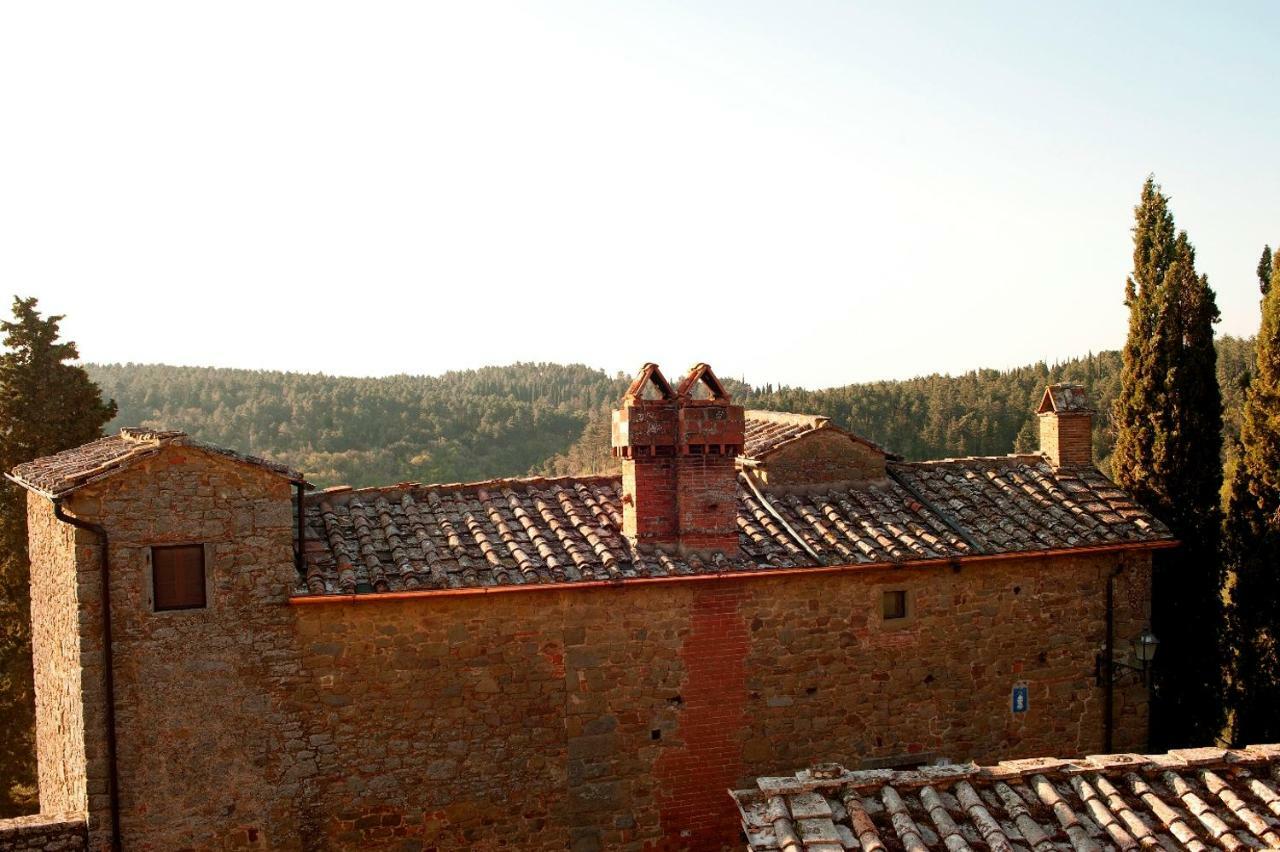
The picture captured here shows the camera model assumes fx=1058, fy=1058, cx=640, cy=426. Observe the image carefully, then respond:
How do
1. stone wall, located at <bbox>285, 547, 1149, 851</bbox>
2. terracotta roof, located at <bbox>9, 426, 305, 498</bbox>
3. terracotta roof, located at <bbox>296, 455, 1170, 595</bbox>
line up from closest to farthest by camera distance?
terracotta roof, located at <bbox>9, 426, 305, 498</bbox>
stone wall, located at <bbox>285, 547, 1149, 851</bbox>
terracotta roof, located at <bbox>296, 455, 1170, 595</bbox>

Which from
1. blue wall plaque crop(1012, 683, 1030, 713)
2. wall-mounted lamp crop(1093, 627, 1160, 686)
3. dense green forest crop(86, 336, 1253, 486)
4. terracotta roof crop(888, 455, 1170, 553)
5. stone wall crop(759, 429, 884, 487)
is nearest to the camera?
blue wall plaque crop(1012, 683, 1030, 713)

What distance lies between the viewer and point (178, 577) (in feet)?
32.8

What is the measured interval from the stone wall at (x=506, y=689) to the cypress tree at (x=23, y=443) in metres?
5.40

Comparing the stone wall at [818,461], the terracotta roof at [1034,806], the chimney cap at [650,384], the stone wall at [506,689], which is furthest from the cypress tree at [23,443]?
the terracotta roof at [1034,806]

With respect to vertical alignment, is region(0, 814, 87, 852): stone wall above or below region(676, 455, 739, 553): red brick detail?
below

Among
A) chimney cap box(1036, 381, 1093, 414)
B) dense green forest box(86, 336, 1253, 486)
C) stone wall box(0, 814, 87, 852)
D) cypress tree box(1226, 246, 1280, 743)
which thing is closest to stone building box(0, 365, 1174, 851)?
stone wall box(0, 814, 87, 852)

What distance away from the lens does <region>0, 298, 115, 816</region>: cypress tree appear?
1692cm

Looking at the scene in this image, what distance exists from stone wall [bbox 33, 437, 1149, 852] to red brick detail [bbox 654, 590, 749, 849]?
24 mm

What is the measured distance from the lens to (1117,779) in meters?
7.42

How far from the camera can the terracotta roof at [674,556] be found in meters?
10.8

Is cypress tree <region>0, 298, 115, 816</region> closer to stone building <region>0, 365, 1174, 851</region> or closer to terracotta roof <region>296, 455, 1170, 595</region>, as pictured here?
stone building <region>0, 365, 1174, 851</region>

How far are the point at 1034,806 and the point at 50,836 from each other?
8.66 metres

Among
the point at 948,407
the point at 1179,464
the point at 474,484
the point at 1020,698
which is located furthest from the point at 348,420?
the point at 1020,698

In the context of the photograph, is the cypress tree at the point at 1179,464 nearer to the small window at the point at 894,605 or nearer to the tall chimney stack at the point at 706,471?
the small window at the point at 894,605
